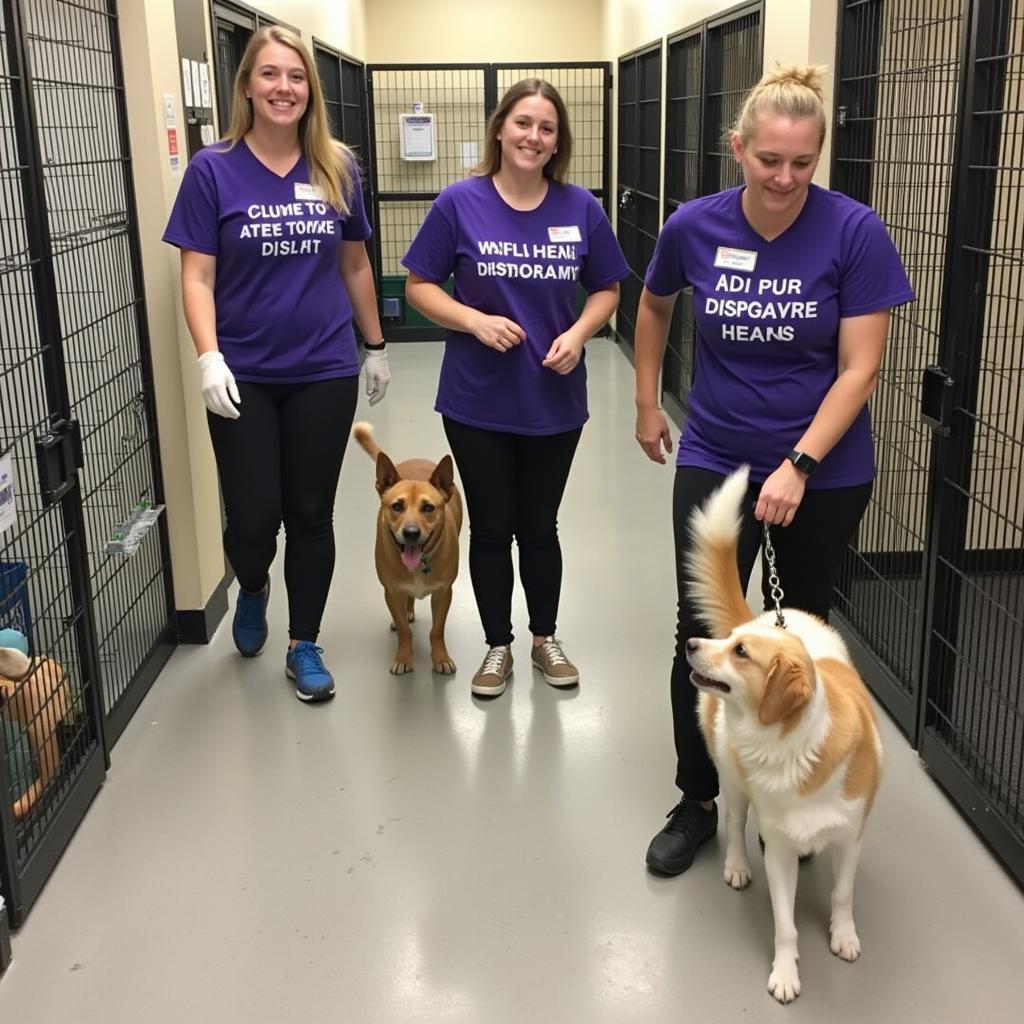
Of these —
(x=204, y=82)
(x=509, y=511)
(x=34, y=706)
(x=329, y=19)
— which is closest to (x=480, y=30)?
(x=329, y=19)

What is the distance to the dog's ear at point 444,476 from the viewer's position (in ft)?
10.1

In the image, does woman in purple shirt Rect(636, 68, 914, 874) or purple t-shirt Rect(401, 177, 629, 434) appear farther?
purple t-shirt Rect(401, 177, 629, 434)

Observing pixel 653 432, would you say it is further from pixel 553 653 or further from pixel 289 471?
pixel 289 471

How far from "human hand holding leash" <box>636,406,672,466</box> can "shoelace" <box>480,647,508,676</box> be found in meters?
0.93

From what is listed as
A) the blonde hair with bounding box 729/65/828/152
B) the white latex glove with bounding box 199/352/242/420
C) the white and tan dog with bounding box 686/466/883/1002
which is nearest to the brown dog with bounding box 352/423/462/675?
the white latex glove with bounding box 199/352/242/420

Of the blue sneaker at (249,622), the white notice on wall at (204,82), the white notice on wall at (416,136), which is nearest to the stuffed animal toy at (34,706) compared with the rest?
the blue sneaker at (249,622)

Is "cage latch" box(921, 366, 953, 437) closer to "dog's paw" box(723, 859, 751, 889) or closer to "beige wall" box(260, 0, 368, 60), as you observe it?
"dog's paw" box(723, 859, 751, 889)

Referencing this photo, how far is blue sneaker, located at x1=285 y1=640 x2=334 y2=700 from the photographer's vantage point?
3.04 metres

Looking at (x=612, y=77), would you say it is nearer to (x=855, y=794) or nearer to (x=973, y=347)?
(x=973, y=347)

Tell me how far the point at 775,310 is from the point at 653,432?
49 centimetres

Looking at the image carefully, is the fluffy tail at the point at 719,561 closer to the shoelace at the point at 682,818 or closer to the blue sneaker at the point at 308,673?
the shoelace at the point at 682,818

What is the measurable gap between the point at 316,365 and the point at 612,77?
20.9 ft

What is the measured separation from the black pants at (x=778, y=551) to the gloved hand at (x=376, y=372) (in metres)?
1.40

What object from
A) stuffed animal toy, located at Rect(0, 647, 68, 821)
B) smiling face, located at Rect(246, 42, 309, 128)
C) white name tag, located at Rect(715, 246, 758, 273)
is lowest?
stuffed animal toy, located at Rect(0, 647, 68, 821)
